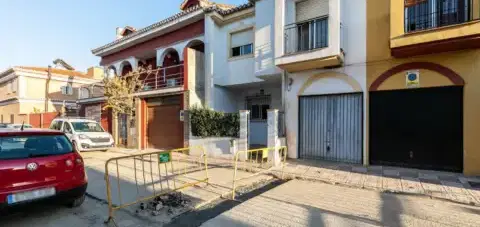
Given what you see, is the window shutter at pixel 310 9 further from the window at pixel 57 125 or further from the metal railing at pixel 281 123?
the window at pixel 57 125

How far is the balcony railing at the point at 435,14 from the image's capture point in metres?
7.44

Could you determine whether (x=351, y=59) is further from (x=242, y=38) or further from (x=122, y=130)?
(x=122, y=130)

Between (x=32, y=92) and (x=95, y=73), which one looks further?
(x=95, y=73)

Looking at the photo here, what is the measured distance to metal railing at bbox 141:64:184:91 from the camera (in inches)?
581

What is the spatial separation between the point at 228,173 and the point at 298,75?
4.79 m

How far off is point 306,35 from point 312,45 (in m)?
0.52

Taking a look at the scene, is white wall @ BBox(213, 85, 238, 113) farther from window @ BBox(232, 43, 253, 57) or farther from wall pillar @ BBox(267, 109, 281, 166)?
wall pillar @ BBox(267, 109, 281, 166)

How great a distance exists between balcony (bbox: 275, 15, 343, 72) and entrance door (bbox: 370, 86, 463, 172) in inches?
80.0

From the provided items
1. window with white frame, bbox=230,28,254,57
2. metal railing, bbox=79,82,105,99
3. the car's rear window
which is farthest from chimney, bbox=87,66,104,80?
the car's rear window

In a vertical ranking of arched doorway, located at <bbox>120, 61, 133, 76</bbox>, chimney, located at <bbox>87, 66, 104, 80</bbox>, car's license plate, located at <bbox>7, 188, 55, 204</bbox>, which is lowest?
car's license plate, located at <bbox>7, 188, 55, 204</bbox>

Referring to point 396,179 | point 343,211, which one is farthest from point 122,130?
point 396,179

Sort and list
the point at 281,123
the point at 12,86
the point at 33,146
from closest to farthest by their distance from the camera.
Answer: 1. the point at 33,146
2. the point at 281,123
3. the point at 12,86

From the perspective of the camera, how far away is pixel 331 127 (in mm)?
9562

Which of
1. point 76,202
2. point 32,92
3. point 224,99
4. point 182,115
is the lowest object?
point 76,202
